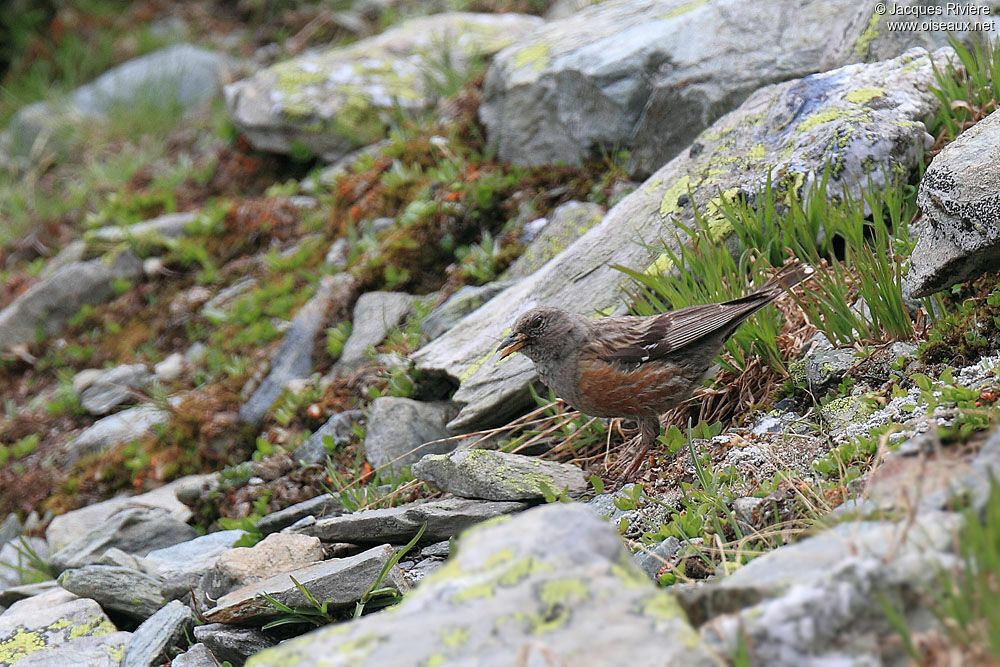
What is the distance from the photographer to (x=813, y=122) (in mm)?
6527

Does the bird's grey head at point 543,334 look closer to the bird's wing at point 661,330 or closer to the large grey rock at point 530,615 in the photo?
the bird's wing at point 661,330

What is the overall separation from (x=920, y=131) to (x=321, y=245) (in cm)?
570

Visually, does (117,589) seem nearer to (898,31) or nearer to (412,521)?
Answer: (412,521)

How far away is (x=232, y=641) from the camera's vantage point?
488 centimetres

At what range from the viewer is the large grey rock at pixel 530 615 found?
8.64 feet

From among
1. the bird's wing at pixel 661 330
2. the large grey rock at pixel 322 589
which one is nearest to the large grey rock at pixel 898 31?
the bird's wing at pixel 661 330

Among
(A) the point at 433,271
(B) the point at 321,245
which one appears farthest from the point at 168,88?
(A) the point at 433,271

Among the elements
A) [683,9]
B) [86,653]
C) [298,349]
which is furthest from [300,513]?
[683,9]

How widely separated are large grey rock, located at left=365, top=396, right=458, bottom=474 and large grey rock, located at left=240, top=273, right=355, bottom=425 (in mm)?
1479

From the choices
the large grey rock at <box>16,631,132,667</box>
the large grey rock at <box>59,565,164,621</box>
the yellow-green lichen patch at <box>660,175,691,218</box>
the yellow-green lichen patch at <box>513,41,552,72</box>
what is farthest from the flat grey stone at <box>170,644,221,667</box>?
the yellow-green lichen patch at <box>513,41,552,72</box>

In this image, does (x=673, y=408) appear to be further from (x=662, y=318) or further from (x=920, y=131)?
(x=920, y=131)

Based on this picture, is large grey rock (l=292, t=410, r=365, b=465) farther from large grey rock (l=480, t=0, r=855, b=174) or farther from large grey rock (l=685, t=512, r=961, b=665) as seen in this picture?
large grey rock (l=685, t=512, r=961, b=665)

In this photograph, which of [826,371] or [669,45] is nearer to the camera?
[826,371]

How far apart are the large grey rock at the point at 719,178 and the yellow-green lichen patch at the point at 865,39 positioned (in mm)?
521
